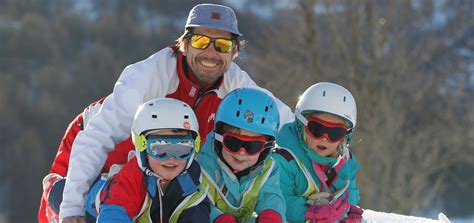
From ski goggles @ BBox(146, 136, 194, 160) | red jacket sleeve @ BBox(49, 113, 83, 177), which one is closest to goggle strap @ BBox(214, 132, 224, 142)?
ski goggles @ BBox(146, 136, 194, 160)

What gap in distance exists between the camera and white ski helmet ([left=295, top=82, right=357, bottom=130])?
414cm

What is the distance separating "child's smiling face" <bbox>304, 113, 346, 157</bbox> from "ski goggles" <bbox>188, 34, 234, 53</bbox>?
28.8 inches

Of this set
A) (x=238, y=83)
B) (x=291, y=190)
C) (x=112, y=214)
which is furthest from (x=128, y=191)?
(x=238, y=83)

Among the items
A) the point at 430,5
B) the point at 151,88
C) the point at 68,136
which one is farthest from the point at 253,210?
the point at 430,5

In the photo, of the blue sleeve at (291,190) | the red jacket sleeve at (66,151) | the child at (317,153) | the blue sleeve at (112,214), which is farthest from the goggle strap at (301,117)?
the red jacket sleeve at (66,151)

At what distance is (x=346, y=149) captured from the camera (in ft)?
14.1

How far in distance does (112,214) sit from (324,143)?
4.44ft

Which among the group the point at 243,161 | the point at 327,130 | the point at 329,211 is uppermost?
→ the point at 327,130

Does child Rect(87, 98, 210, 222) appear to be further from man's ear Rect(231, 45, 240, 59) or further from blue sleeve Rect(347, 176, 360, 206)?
blue sleeve Rect(347, 176, 360, 206)

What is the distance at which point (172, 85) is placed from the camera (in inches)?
179

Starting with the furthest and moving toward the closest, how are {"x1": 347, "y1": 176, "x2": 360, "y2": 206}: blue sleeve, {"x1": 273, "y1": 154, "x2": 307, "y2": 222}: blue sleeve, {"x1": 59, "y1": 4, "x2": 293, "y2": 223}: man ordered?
{"x1": 347, "y1": 176, "x2": 360, "y2": 206}: blue sleeve, {"x1": 273, "y1": 154, "x2": 307, "y2": 222}: blue sleeve, {"x1": 59, "y1": 4, "x2": 293, "y2": 223}: man

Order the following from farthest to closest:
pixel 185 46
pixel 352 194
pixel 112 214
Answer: pixel 185 46
pixel 352 194
pixel 112 214

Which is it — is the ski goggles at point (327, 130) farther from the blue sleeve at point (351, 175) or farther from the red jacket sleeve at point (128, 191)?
the red jacket sleeve at point (128, 191)

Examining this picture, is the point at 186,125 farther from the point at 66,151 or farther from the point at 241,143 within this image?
the point at 66,151
